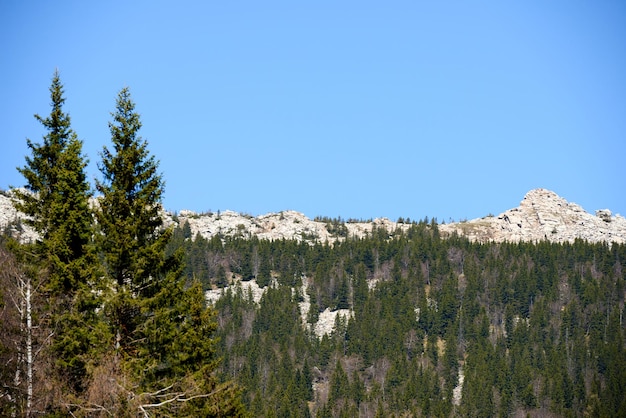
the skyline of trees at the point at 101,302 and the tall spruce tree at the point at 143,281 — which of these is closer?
the skyline of trees at the point at 101,302

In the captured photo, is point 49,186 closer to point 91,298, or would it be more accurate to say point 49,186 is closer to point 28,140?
point 28,140

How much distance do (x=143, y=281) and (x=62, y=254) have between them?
319 cm

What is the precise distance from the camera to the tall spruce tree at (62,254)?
35.8m

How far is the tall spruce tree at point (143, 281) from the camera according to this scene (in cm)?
3809

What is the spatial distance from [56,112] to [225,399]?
1406cm

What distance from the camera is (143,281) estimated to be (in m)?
39.8

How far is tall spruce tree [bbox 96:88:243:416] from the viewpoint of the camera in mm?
38094

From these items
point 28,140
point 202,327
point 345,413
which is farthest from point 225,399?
point 345,413

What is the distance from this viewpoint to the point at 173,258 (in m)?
40.5

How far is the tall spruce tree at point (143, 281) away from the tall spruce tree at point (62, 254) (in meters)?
0.99

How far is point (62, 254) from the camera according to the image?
39.4m

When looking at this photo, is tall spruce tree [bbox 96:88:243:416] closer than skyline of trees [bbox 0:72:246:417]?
No

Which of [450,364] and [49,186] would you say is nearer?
[49,186]

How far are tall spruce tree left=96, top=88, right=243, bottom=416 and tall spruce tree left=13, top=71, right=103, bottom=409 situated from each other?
0.99 metres
